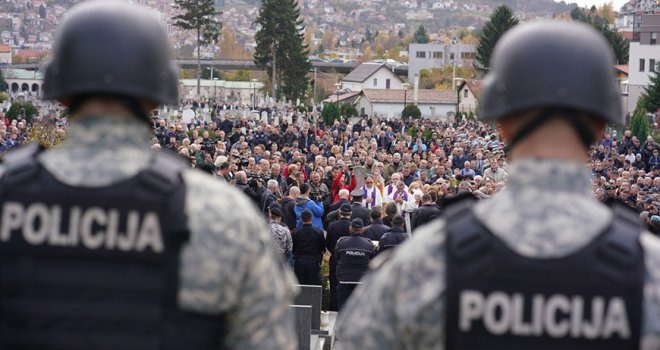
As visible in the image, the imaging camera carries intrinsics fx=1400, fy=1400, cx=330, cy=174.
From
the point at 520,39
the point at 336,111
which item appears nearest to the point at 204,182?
the point at 520,39

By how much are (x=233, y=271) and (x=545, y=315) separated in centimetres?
69

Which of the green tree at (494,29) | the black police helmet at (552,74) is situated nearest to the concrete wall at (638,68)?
the green tree at (494,29)

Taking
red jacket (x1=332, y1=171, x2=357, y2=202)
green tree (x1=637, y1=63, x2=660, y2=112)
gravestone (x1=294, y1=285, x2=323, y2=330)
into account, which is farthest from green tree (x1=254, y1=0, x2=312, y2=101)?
gravestone (x1=294, y1=285, x2=323, y2=330)

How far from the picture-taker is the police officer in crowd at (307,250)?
1488 cm

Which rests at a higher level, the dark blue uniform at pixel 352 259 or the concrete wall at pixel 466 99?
the dark blue uniform at pixel 352 259

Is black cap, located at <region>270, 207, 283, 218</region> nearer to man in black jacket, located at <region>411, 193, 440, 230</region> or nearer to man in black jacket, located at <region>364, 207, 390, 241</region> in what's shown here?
man in black jacket, located at <region>364, 207, 390, 241</region>

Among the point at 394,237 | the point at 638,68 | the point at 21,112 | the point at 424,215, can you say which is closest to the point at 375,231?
the point at 394,237

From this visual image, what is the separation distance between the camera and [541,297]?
3.06m

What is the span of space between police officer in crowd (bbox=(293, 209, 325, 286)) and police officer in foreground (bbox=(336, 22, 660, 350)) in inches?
462

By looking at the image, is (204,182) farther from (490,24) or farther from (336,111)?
(490,24)

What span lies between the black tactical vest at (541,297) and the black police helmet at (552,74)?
30 cm

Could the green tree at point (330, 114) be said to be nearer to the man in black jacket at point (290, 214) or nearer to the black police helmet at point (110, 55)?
the man in black jacket at point (290, 214)

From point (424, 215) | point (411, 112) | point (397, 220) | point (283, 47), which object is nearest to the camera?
point (397, 220)

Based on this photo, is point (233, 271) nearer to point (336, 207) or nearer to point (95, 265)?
point (95, 265)
